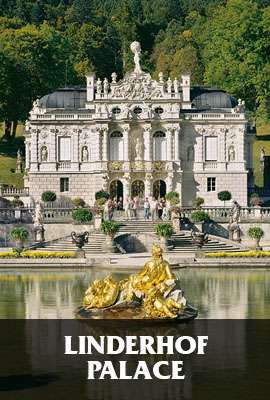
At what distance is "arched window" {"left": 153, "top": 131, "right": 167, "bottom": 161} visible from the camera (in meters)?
87.1

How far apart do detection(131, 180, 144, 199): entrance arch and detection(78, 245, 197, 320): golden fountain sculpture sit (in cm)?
4437

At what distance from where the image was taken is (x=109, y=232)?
7038cm

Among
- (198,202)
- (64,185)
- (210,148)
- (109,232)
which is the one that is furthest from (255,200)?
(109,232)

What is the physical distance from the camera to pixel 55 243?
2820 inches

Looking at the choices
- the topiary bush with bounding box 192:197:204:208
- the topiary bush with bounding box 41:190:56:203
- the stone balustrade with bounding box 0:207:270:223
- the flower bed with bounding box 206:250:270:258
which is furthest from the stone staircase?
the topiary bush with bounding box 41:190:56:203

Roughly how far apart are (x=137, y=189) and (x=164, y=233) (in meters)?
17.5

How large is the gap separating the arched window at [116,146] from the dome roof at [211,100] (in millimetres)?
5337

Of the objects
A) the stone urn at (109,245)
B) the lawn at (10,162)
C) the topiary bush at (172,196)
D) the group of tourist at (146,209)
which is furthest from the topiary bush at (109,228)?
the lawn at (10,162)

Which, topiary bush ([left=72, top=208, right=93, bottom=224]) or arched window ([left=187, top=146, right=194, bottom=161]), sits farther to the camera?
arched window ([left=187, top=146, right=194, bottom=161])

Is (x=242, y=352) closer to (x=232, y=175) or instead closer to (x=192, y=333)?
(x=192, y=333)

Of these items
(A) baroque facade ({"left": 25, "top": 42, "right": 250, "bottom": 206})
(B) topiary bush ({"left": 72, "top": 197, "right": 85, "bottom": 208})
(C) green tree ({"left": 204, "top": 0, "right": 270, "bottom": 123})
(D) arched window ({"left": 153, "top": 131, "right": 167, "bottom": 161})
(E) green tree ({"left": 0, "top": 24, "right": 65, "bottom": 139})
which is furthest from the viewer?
(C) green tree ({"left": 204, "top": 0, "right": 270, "bottom": 123})

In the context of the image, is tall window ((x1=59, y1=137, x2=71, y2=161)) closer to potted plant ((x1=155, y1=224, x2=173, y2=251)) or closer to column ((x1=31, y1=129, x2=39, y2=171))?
column ((x1=31, y1=129, x2=39, y2=171))

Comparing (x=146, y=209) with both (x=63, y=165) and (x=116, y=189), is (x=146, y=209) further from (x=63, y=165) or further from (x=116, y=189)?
(x=63, y=165)

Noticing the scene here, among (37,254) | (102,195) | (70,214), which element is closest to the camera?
(37,254)
